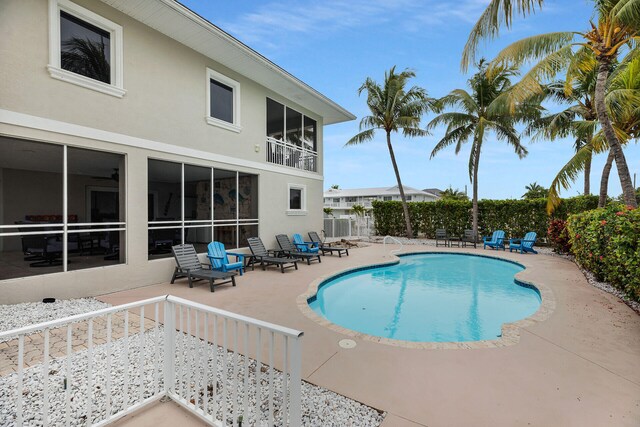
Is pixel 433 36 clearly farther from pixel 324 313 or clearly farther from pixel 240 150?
pixel 324 313

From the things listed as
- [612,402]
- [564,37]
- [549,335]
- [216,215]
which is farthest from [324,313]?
[564,37]

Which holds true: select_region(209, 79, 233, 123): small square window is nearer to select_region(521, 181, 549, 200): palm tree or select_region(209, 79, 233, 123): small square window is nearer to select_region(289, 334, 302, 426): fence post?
select_region(289, 334, 302, 426): fence post

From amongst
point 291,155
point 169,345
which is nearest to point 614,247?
point 169,345

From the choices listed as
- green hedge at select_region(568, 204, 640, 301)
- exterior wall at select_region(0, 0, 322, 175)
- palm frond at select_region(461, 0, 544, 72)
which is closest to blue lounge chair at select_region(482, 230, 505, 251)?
green hedge at select_region(568, 204, 640, 301)

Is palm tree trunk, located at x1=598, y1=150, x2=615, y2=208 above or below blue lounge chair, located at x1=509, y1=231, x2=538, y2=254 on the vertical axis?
above

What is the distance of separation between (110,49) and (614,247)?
12887 millimetres

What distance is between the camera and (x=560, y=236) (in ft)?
45.2

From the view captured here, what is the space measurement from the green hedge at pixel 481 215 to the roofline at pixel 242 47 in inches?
394

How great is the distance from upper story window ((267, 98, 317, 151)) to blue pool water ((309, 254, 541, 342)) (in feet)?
24.1

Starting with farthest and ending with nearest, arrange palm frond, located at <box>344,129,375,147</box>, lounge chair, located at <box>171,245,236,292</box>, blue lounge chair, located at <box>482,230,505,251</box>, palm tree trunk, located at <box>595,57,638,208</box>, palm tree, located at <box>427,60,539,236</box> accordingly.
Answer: palm frond, located at <box>344,129,375,147</box>, palm tree, located at <box>427,60,539,236</box>, blue lounge chair, located at <box>482,230,505,251</box>, palm tree trunk, located at <box>595,57,638,208</box>, lounge chair, located at <box>171,245,236,292</box>

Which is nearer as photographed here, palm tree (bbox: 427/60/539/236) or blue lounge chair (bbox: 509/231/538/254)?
blue lounge chair (bbox: 509/231/538/254)

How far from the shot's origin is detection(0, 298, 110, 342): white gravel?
16.2ft

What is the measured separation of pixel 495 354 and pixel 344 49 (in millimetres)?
14769

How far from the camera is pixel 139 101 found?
7.88 m
